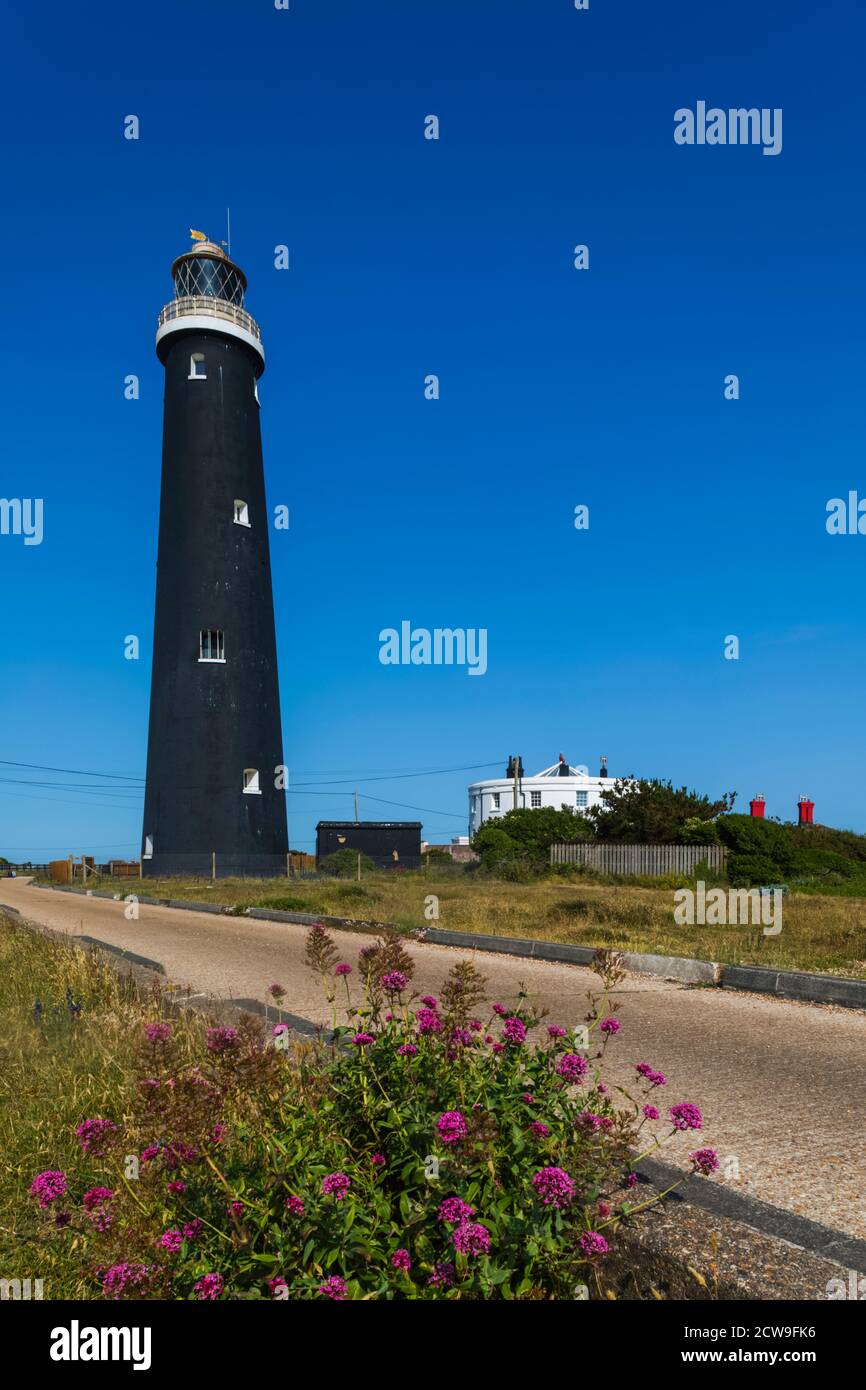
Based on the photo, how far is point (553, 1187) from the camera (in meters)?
2.39

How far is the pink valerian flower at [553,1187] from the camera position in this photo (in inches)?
93.7

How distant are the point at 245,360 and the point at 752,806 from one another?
29.6m

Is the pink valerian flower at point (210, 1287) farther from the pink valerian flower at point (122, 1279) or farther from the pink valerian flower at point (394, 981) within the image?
the pink valerian flower at point (394, 981)

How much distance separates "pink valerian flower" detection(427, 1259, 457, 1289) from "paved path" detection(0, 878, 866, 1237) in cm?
179

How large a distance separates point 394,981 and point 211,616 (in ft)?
107

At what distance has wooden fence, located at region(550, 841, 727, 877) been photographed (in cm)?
2911

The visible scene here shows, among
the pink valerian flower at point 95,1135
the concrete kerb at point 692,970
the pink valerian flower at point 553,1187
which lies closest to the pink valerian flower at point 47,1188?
the pink valerian flower at point 95,1135

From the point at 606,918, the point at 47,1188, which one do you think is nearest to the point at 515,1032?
the point at 47,1188

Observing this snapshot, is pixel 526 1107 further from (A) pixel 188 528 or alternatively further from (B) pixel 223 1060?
(A) pixel 188 528

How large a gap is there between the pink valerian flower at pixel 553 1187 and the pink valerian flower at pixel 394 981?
3.31 feet

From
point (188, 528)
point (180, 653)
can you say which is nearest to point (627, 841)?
point (180, 653)

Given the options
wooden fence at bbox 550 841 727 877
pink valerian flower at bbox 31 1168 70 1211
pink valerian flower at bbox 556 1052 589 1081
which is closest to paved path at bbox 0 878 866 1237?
pink valerian flower at bbox 556 1052 589 1081

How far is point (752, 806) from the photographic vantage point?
38.2 meters

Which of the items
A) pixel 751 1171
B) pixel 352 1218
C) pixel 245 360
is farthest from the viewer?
pixel 245 360
